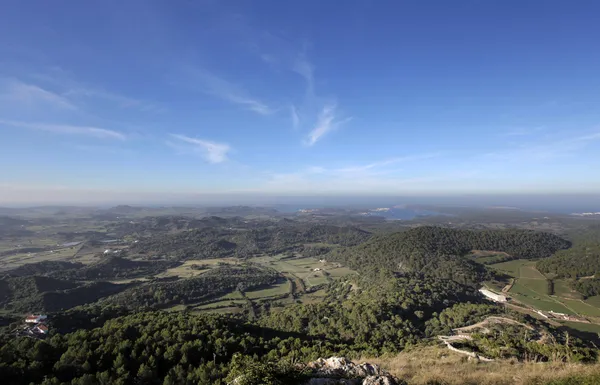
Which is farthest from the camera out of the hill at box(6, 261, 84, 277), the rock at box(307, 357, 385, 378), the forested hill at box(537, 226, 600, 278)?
the hill at box(6, 261, 84, 277)

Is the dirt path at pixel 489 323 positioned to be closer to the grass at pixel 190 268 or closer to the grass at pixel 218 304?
the grass at pixel 218 304

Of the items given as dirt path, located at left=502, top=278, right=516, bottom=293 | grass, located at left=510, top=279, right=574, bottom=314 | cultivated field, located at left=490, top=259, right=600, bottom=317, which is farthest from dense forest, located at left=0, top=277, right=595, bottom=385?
cultivated field, located at left=490, top=259, right=600, bottom=317

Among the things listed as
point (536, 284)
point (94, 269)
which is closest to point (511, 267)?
point (536, 284)

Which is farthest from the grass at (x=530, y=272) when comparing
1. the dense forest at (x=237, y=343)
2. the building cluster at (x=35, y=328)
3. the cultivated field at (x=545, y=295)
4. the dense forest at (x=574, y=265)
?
the building cluster at (x=35, y=328)

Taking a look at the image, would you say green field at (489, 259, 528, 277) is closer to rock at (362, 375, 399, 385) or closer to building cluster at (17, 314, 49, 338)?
rock at (362, 375, 399, 385)

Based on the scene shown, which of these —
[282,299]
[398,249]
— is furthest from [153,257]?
[398,249]

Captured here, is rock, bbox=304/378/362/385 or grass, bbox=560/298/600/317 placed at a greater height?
rock, bbox=304/378/362/385
